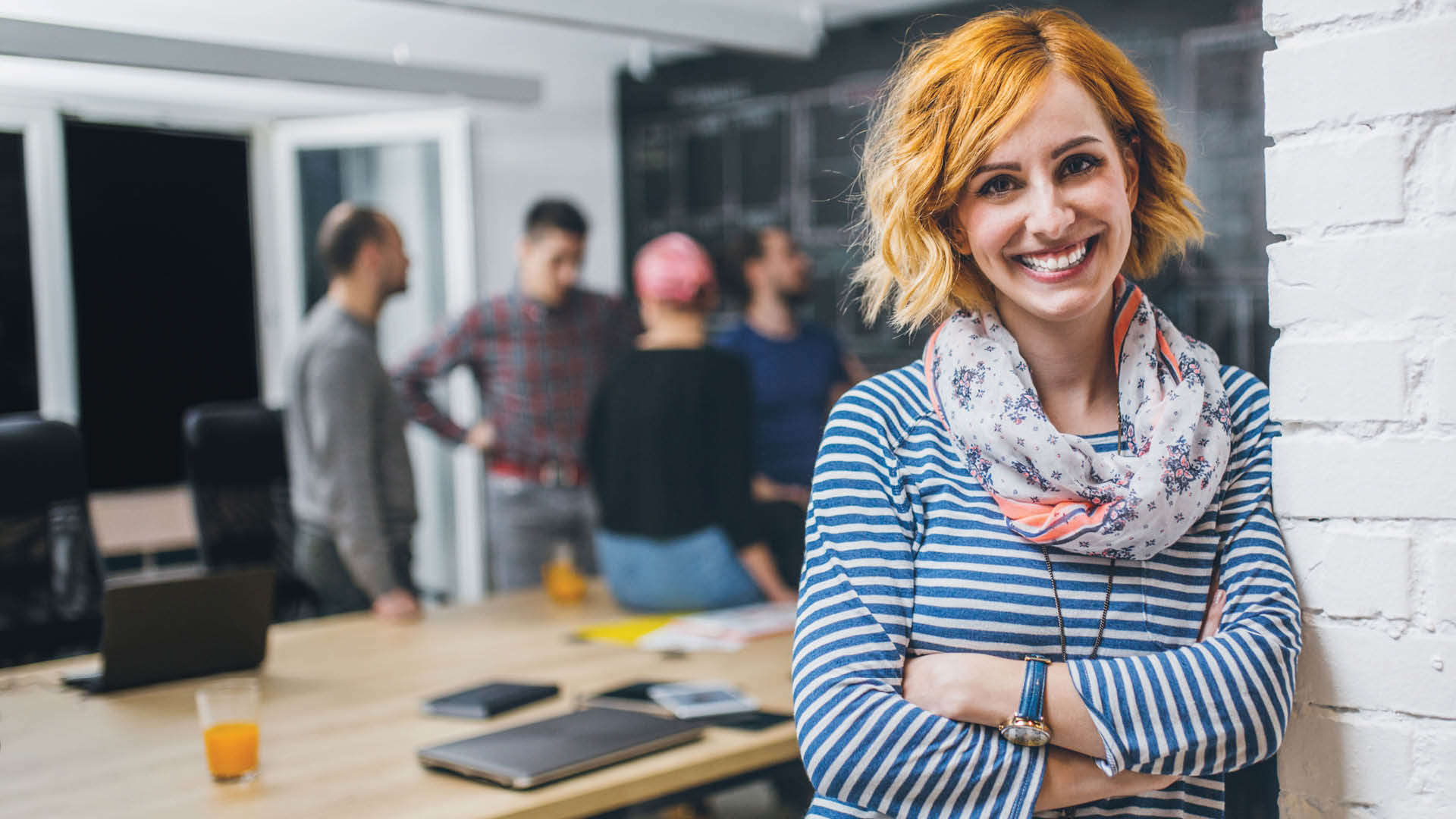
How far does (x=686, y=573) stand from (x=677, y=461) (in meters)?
0.22

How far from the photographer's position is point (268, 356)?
471 centimetres

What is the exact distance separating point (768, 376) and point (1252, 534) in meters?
2.60

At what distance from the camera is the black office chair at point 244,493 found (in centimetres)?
306

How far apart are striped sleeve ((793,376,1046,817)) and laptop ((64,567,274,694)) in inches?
48.2

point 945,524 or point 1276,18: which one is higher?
point 1276,18

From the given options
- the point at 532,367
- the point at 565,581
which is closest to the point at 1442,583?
the point at 565,581

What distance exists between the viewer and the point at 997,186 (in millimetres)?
1112

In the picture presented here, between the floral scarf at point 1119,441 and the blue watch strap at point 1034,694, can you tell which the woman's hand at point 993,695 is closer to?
the blue watch strap at point 1034,694

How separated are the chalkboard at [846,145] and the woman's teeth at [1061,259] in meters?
1.88

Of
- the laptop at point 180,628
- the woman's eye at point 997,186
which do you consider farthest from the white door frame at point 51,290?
the woman's eye at point 997,186

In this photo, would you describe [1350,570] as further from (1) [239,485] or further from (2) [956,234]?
(1) [239,485]

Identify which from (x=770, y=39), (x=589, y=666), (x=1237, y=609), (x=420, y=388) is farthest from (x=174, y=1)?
(x=1237, y=609)

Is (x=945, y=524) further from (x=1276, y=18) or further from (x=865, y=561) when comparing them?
(x=1276, y=18)

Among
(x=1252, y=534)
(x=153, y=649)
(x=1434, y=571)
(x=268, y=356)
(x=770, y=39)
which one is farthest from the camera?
(x=268, y=356)
